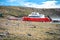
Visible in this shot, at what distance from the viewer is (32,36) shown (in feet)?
5.11

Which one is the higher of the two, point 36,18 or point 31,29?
point 36,18

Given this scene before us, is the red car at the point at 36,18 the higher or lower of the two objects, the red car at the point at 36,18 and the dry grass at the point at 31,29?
the higher

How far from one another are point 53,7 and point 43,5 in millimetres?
127

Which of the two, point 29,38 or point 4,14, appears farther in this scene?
point 4,14

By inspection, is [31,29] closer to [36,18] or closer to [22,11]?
[36,18]

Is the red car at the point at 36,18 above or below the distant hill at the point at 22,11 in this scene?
below

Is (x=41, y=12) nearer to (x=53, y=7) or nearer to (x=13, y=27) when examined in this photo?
(x=53, y=7)

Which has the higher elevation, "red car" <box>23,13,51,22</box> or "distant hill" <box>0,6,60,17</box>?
"distant hill" <box>0,6,60,17</box>

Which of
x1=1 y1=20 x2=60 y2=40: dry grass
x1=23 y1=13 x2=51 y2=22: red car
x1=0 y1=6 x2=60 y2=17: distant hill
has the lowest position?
x1=1 y1=20 x2=60 y2=40: dry grass

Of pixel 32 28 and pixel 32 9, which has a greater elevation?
pixel 32 9

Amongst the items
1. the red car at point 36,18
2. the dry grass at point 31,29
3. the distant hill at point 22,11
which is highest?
the distant hill at point 22,11

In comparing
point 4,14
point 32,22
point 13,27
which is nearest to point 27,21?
point 32,22

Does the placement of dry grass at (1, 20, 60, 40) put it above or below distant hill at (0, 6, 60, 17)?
below

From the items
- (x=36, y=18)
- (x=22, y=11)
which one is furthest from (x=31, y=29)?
(x=22, y=11)
